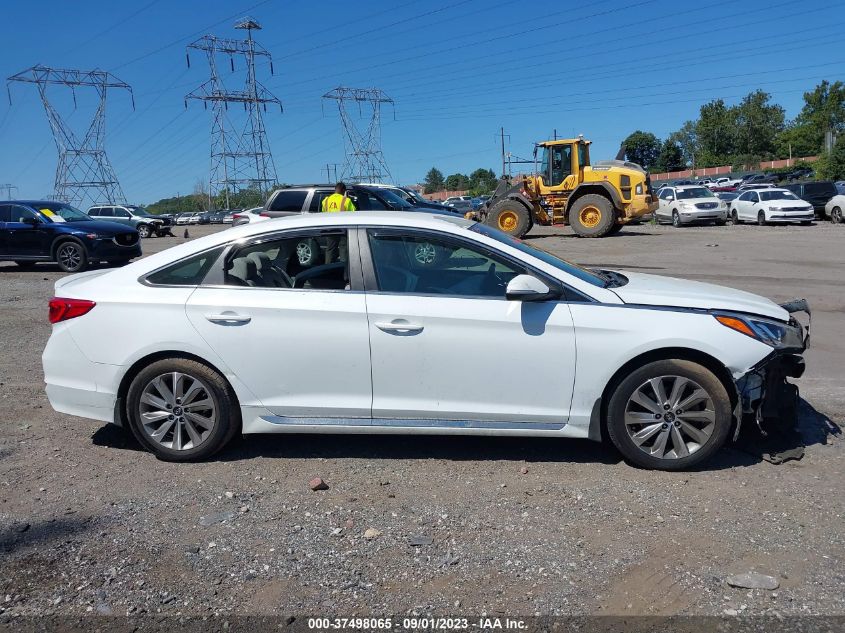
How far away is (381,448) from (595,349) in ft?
5.44

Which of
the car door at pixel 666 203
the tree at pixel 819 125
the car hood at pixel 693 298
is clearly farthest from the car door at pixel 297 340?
the tree at pixel 819 125

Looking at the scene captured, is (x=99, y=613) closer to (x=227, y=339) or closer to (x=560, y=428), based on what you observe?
(x=227, y=339)

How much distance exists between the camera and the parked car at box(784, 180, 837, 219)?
101 feet

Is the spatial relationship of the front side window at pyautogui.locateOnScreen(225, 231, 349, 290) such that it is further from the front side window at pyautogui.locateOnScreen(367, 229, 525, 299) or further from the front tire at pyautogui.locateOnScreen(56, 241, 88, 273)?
the front tire at pyautogui.locateOnScreen(56, 241, 88, 273)

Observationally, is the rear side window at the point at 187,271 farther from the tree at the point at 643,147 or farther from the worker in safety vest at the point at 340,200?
the tree at the point at 643,147

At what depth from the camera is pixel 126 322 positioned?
187 inches

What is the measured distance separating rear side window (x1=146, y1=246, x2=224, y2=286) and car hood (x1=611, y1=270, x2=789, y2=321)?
106 inches

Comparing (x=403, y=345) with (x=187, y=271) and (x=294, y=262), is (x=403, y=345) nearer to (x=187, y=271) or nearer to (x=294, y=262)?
(x=294, y=262)

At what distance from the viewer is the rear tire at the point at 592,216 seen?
2403 cm

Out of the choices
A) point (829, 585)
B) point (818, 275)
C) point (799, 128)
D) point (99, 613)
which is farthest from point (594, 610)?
point (799, 128)

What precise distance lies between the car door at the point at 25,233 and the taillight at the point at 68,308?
509 inches

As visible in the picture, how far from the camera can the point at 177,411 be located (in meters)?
4.76

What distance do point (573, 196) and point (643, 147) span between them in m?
107

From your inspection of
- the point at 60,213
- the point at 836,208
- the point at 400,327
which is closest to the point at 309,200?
the point at 60,213
